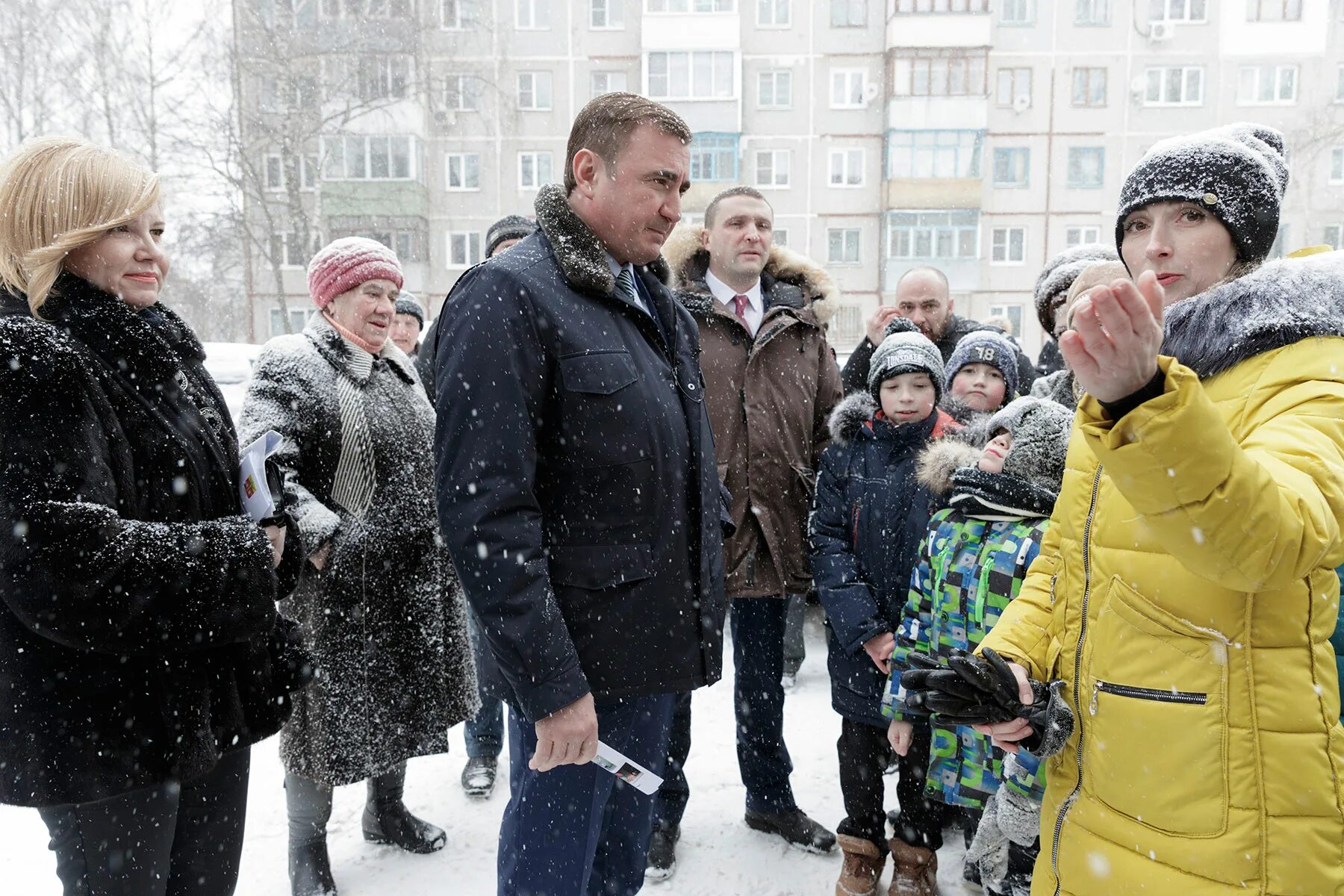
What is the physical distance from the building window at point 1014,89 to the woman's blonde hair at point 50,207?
30093mm

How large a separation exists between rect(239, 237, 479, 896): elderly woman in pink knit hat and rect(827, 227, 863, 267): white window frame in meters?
26.5

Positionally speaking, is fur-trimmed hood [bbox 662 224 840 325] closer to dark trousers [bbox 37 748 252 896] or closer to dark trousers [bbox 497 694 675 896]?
dark trousers [bbox 497 694 675 896]

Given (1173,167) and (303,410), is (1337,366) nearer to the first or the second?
(1173,167)

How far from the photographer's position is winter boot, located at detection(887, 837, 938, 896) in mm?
2895

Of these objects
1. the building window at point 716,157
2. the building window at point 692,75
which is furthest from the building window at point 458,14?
the building window at point 716,157

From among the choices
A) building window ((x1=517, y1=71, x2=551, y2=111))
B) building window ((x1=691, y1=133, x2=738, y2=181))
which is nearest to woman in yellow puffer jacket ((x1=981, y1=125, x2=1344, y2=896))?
building window ((x1=691, y1=133, x2=738, y2=181))

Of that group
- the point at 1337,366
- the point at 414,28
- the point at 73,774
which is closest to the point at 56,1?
the point at 414,28

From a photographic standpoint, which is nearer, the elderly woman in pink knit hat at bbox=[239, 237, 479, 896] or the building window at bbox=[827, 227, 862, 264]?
the elderly woman in pink knit hat at bbox=[239, 237, 479, 896]

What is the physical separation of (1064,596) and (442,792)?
3.07m

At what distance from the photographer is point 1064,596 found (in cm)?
176

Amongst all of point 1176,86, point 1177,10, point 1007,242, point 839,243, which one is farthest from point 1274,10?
point 839,243

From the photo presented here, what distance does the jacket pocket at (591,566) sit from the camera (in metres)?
2.00

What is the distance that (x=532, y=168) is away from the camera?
2789 cm

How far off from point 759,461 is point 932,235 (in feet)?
85.0
